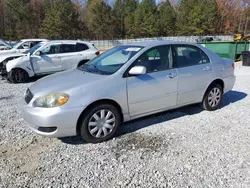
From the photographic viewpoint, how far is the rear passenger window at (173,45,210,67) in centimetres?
418

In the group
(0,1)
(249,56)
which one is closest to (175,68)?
(249,56)

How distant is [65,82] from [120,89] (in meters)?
0.86

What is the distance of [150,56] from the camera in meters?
3.88

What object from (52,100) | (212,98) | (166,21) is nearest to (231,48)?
(212,98)

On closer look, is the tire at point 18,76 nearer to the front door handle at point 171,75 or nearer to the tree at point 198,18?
the front door handle at point 171,75

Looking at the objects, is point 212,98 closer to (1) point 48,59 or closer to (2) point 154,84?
(2) point 154,84

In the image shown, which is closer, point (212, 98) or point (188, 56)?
point (188, 56)

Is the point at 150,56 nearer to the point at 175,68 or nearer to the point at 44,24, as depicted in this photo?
the point at 175,68

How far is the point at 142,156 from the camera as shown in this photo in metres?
3.14

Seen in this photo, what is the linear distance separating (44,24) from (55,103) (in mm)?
42455

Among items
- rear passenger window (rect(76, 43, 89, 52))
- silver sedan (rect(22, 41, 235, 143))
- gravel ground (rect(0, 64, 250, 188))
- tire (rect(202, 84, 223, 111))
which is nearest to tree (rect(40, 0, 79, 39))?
rear passenger window (rect(76, 43, 89, 52))

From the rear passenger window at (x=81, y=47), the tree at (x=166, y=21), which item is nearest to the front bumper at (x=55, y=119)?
the rear passenger window at (x=81, y=47)

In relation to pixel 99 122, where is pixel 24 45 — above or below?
above

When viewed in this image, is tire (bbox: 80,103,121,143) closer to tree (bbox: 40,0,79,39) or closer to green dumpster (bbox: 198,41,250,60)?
green dumpster (bbox: 198,41,250,60)
